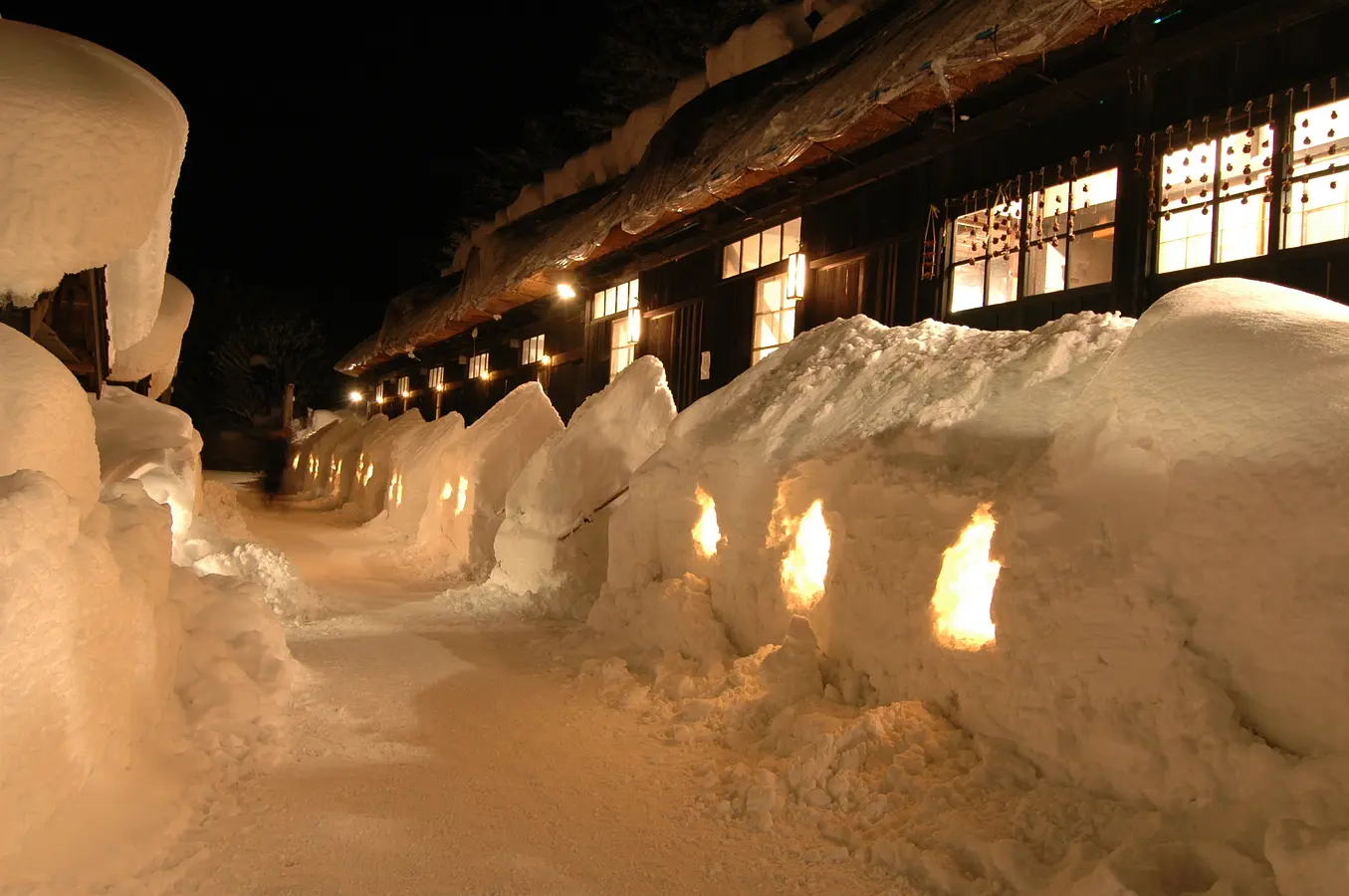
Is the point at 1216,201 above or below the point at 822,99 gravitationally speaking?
below

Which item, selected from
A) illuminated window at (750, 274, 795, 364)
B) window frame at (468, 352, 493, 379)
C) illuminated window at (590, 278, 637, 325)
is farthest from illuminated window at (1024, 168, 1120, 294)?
window frame at (468, 352, 493, 379)

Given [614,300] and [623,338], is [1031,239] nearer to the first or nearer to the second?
[623,338]

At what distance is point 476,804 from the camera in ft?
15.2

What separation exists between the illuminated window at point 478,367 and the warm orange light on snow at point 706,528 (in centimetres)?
1909

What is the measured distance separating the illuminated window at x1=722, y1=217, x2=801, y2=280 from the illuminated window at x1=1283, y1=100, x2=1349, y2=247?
629 cm

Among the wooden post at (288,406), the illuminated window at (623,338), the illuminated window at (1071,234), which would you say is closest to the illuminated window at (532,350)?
the illuminated window at (623,338)

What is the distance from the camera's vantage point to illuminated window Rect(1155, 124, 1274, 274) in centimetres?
714

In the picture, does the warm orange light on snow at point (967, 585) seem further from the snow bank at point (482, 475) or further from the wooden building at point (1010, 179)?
the snow bank at point (482, 475)

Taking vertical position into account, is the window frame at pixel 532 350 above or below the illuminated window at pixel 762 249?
below

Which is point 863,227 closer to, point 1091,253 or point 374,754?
point 1091,253

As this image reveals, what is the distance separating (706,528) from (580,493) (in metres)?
3.07

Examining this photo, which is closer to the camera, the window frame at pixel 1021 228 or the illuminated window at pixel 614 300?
the window frame at pixel 1021 228

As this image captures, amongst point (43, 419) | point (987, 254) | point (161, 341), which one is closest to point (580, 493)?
point (987, 254)

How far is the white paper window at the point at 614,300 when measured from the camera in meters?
17.2
